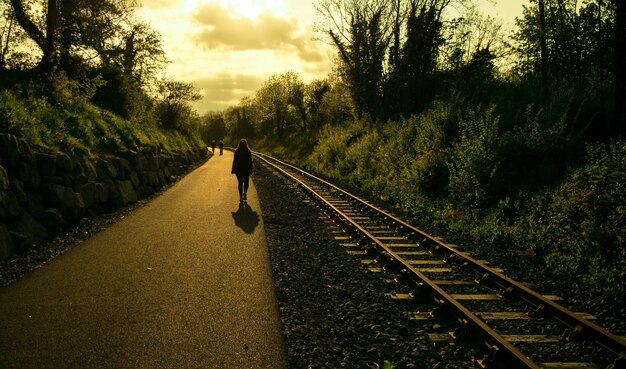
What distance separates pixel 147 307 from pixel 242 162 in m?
9.41

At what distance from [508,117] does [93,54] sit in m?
19.3

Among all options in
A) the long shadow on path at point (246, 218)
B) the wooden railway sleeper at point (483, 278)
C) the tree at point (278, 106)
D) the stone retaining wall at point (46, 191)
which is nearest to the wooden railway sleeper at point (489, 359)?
the wooden railway sleeper at point (483, 278)

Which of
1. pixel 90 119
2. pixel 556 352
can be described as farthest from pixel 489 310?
pixel 90 119

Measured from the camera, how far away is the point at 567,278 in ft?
23.3

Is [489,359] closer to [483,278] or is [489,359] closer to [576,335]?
[576,335]

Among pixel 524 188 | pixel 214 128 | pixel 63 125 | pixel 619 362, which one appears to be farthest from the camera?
pixel 214 128

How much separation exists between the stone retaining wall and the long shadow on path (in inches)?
145

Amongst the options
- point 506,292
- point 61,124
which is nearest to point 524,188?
point 506,292

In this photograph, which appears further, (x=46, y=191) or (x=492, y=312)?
(x=46, y=191)

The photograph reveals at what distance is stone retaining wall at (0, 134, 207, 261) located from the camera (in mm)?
7492

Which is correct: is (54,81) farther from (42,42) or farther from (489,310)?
(489,310)

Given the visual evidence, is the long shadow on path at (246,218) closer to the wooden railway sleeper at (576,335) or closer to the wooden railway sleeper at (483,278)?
the wooden railway sleeper at (483,278)

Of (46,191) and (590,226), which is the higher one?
(46,191)

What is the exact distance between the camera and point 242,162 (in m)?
14.6
